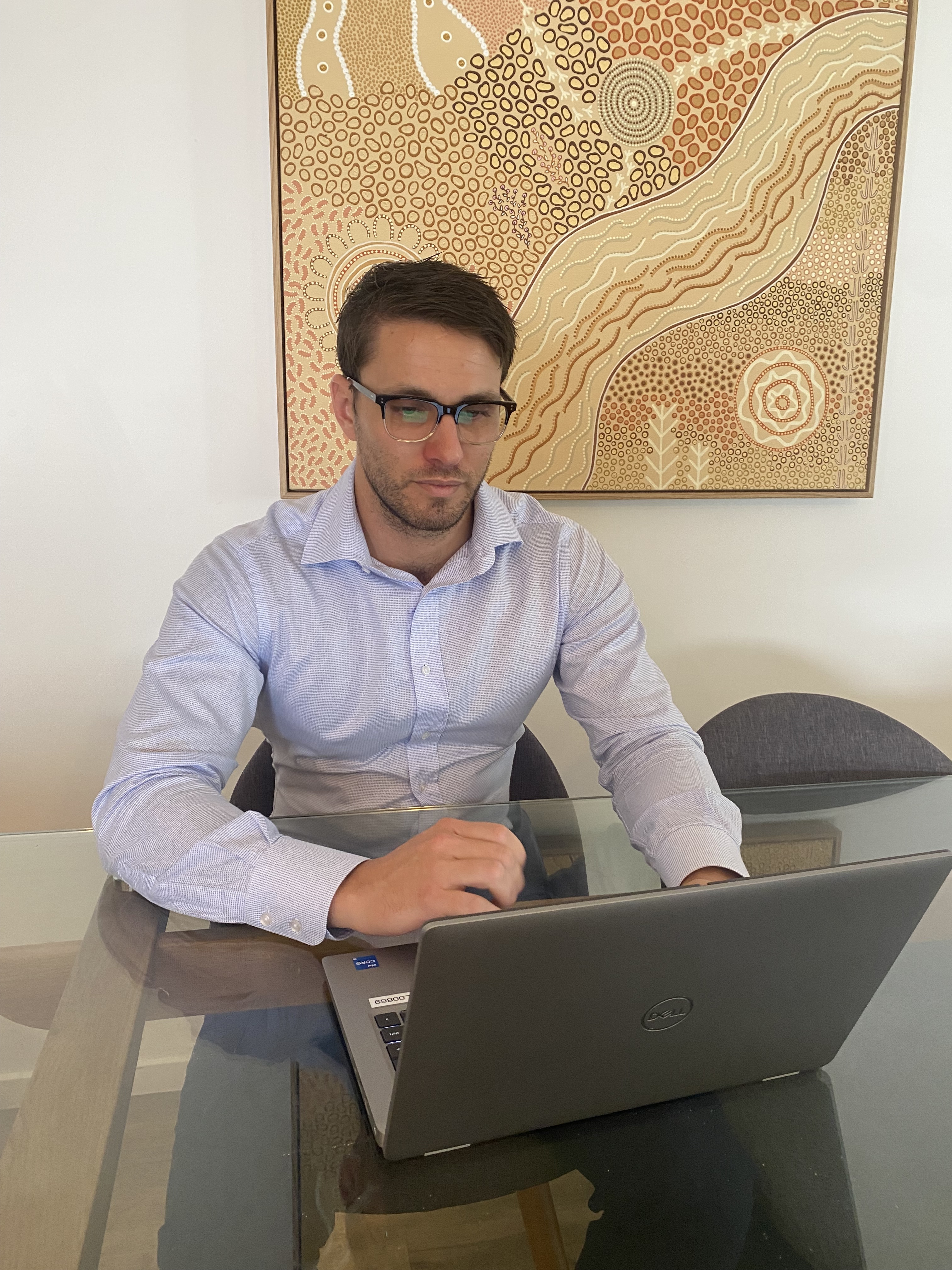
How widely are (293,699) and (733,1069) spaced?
37.0 inches

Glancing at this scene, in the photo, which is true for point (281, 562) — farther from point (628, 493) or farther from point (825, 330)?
point (825, 330)

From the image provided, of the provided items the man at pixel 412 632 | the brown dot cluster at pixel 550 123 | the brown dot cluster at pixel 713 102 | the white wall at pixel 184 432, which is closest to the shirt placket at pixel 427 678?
the man at pixel 412 632

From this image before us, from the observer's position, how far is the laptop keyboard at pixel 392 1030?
804mm

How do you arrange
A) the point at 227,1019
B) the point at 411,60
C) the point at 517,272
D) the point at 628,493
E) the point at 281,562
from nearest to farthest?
the point at 227,1019 → the point at 281,562 → the point at 411,60 → the point at 517,272 → the point at 628,493

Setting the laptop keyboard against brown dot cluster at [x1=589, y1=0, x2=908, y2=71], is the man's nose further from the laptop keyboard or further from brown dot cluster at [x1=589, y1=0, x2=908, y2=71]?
brown dot cluster at [x1=589, y1=0, x2=908, y2=71]

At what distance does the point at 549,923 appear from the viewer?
0.62m

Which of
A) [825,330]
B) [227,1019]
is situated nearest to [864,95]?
[825,330]

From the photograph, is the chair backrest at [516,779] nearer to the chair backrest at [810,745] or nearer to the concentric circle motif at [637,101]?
the chair backrest at [810,745]

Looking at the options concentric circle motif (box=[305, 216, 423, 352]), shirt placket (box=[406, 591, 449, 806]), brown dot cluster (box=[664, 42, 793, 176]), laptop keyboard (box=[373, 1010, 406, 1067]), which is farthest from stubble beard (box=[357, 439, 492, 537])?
brown dot cluster (box=[664, 42, 793, 176])

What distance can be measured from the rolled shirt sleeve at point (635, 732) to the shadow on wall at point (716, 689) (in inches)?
26.1

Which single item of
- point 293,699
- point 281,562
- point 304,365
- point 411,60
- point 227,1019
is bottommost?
point 227,1019

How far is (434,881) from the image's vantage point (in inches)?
37.4

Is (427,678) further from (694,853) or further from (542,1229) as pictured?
(542,1229)

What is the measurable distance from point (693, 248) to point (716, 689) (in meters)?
1.06
